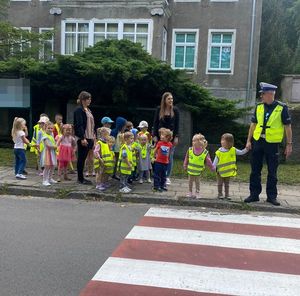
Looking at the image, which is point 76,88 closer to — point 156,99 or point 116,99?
point 116,99

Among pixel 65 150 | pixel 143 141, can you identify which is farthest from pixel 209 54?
pixel 65 150

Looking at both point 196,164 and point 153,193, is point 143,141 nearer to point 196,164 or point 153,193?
point 153,193

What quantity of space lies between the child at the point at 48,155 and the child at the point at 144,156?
1756 mm

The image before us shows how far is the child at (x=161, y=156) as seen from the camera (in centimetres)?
781

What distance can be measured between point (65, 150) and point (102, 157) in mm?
1255

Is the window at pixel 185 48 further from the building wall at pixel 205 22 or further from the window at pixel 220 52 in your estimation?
the window at pixel 220 52

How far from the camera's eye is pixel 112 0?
2088 centimetres

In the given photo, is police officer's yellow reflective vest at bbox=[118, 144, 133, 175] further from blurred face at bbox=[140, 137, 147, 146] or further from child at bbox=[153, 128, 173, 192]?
blurred face at bbox=[140, 137, 147, 146]

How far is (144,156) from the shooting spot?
8578mm

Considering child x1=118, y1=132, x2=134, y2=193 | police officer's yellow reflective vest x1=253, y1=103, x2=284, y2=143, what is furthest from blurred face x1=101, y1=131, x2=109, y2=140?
police officer's yellow reflective vest x1=253, y1=103, x2=284, y2=143

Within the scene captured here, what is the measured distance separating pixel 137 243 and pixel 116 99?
7509mm

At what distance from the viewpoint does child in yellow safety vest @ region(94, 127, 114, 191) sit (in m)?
7.82

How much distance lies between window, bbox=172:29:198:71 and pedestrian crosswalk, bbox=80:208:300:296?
57.8ft

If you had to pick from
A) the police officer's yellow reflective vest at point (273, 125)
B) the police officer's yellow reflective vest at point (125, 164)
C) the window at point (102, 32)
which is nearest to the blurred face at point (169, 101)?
the police officer's yellow reflective vest at point (125, 164)
